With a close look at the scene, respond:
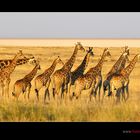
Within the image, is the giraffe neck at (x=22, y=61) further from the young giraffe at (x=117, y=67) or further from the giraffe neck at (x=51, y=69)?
the young giraffe at (x=117, y=67)

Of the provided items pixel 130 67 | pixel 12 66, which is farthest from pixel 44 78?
pixel 130 67

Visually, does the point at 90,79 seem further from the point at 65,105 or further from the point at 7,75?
the point at 7,75

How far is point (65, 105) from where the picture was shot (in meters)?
4.43

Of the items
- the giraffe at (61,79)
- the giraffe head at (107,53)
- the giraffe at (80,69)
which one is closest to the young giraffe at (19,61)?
the giraffe at (61,79)

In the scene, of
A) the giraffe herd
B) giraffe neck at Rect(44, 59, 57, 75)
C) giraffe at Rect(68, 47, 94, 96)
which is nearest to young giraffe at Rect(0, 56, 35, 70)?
the giraffe herd

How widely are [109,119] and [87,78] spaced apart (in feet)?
1.46

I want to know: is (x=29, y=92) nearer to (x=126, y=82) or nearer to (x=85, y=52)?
(x=85, y=52)

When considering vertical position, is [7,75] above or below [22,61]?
below

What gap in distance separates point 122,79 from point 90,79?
31 cm

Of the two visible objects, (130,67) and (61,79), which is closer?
(130,67)
